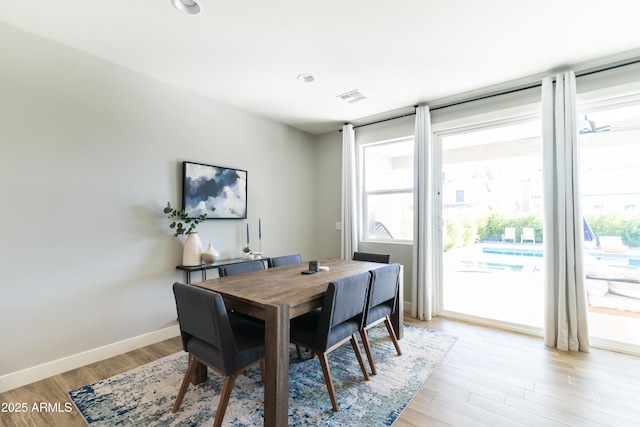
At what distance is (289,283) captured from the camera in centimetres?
214

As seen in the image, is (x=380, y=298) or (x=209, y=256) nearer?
(x=380, y=298)

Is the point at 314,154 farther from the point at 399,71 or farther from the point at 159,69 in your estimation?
the point at 159,69

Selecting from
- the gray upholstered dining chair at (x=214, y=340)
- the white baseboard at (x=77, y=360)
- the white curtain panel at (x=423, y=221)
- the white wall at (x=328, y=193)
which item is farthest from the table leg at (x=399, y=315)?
the white baseboard at (x=77, y=360)

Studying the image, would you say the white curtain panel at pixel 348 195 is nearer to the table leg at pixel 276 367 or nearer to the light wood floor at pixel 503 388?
the light wood floor at pixel 503 388

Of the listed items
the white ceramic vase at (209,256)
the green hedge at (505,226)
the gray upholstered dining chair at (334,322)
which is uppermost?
the green hedge at (505,226)

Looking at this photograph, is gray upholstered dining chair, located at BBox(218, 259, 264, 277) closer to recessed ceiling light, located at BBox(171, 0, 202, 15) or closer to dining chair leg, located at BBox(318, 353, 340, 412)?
dining chair leg, located at BBox(318, 353, 340, 412)

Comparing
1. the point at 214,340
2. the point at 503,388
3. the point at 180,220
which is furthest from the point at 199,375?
the point at 503,388

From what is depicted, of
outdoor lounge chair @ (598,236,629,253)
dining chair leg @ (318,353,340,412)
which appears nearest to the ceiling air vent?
dining chair leg @ (318,353,340,412)

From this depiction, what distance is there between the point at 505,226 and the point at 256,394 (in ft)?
10.4

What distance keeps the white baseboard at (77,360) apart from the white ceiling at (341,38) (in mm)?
2619

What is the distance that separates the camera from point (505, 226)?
3338 mm

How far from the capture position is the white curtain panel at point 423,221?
3547mm

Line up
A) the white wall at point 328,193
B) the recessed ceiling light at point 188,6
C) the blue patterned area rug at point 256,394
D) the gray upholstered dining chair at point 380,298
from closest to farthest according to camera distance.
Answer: the blue patterned area rug at point 256,394
the recessed ceiling light at point 188,6
the gray upholstered dining chair at point 380,298
the white wall at point 328,193

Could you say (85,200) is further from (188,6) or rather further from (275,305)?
(275,305)
